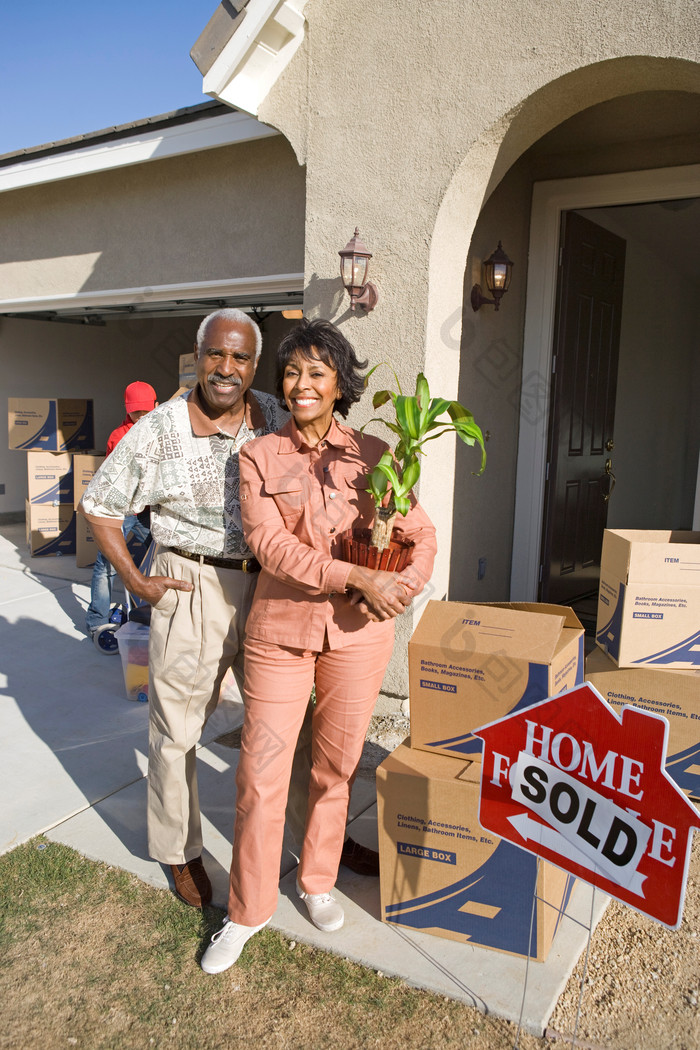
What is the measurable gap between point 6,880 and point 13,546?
243 inches

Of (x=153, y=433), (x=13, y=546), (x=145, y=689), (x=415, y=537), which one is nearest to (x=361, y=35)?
(x=153, y=433)

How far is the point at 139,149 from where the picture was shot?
17.4 ft

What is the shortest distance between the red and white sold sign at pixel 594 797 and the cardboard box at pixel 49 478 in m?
6.69

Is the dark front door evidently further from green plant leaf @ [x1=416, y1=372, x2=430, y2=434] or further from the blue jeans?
green plant leaf @ [x1=416, y1=372, x2=430, y2=434]

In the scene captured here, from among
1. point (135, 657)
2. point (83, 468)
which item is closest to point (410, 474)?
point (135, 657)

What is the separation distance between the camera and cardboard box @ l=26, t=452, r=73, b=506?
303 inches

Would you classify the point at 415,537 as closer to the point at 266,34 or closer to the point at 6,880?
the point at 6,880

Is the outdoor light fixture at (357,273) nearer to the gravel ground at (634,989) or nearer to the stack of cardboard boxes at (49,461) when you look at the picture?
the gravel ground at (634,989)

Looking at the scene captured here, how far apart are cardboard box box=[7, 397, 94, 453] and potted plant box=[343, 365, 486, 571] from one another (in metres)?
6.33

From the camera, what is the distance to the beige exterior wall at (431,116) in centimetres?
325

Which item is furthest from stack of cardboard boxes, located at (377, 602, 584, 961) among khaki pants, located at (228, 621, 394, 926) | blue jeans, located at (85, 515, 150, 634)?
blue jeans, located at (85, 515, 150, 634)

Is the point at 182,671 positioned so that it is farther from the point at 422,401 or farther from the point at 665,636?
the point at 665,636

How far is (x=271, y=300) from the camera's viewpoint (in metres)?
5.99

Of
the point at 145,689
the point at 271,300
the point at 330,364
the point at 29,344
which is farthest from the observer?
the point at 29,344
